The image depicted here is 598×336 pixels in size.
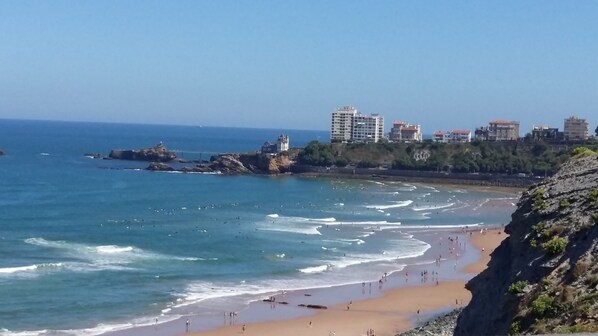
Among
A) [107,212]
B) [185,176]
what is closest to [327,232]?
[107,212]

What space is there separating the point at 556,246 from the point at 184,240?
113 ft

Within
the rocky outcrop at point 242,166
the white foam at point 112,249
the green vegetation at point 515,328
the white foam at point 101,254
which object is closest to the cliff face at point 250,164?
the rocky outcrop at point 242,166

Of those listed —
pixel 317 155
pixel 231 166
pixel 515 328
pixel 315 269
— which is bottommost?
pixel 315 269

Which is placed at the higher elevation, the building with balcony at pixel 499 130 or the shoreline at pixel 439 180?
the building with balcony at pixel 499 130

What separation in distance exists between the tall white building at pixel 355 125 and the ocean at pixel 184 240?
62235mm

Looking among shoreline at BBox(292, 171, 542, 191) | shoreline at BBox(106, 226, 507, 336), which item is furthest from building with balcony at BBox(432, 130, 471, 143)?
shoreline at BBox(106, 226, 507, 336)

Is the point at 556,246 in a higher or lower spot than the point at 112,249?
higher

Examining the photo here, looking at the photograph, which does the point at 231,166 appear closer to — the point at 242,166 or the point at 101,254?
the point at 242,166

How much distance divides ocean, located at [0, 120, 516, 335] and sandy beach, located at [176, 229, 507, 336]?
2.13 metres

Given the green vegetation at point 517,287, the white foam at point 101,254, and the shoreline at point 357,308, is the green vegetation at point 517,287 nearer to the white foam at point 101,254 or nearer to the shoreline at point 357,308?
the shoreline at point 357,308

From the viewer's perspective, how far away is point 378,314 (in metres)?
30.6

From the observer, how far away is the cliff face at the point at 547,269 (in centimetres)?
1077

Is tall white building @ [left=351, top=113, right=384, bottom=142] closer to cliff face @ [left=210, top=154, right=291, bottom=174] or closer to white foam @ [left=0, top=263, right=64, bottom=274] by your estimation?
cliff face @ [left=210, top=154, right=291, bottom=174]

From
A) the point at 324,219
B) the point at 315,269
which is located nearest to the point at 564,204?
the point at 315,269
